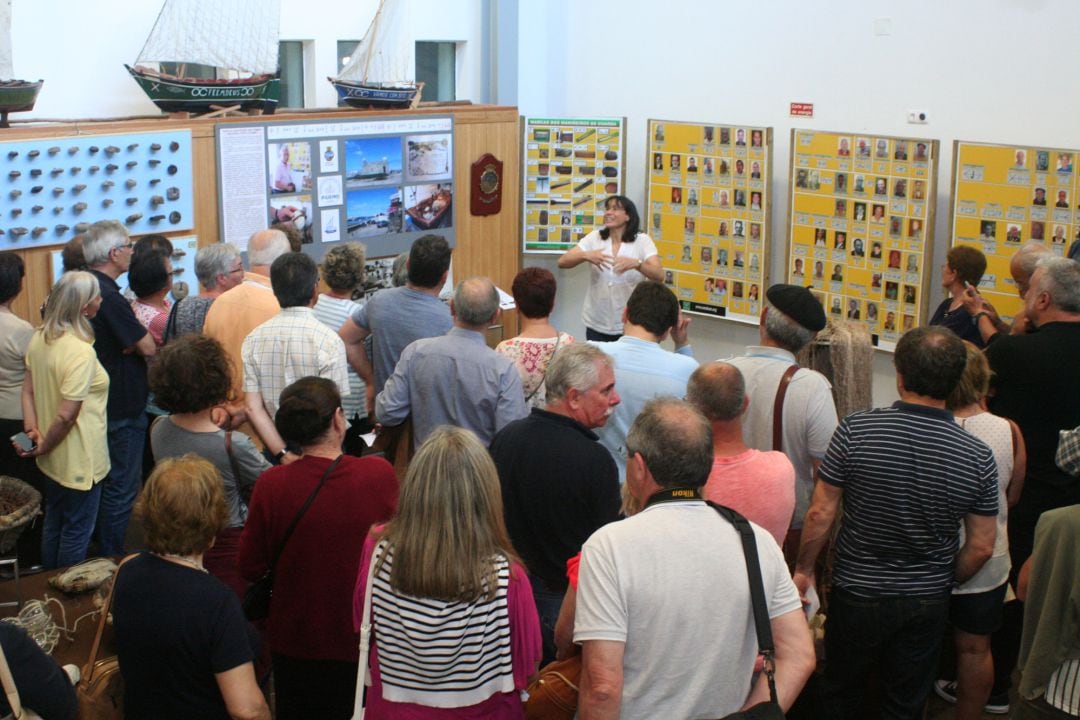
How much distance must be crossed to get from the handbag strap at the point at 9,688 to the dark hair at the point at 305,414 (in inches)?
38.3

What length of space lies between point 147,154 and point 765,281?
4.28m

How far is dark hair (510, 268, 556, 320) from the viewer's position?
461 cm

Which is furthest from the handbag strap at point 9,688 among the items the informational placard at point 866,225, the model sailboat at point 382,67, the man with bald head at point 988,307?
the model sailboat at point 382,67

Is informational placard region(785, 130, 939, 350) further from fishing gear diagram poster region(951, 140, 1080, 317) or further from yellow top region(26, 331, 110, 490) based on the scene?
yellow top region(26, 331, 110, 490)

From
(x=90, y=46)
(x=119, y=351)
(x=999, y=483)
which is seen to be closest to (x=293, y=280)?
(x=119, y=351)

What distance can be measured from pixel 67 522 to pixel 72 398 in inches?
27.3

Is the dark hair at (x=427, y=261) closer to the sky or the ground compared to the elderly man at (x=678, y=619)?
closer to the sky

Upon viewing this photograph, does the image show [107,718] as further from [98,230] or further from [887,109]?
[887,109]

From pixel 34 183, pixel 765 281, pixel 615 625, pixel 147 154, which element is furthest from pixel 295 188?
pixel 615 625

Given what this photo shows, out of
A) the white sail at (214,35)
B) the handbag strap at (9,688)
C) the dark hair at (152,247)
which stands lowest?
the handbag strap at (9,688)

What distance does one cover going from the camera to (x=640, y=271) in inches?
303

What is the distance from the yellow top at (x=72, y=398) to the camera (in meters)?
4.76

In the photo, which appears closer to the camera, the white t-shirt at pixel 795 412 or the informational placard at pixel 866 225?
the white t-shirt at pixel 795 412

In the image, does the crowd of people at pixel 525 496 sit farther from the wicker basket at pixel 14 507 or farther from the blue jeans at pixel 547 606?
the wicker basket at pixel 14 507
